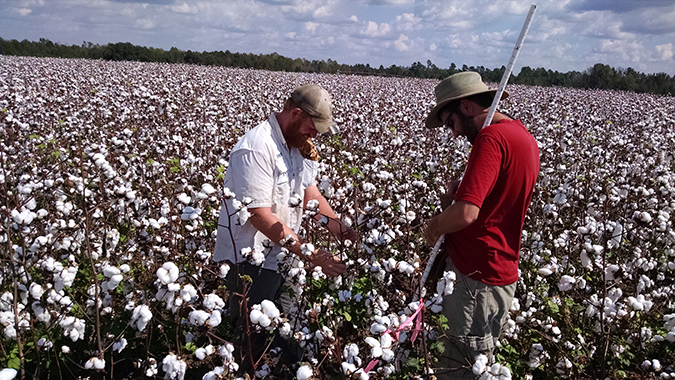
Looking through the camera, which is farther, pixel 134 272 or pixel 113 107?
pixel 113 107

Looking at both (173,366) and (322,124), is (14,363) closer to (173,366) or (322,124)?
(173,366)

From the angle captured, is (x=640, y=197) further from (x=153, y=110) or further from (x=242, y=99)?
(x=242, y=99)

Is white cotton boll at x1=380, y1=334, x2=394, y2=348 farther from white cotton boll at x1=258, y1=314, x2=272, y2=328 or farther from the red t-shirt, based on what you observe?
the red t-shirt

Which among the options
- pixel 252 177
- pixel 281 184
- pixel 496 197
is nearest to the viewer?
pixel 496 197

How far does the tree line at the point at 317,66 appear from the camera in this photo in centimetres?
3947

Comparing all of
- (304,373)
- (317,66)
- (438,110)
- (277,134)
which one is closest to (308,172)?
(277,134)

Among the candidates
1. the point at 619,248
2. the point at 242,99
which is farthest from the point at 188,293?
the point at 242,99

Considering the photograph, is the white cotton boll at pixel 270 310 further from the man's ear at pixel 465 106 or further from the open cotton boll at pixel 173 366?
the man's ear at pixel 465 106

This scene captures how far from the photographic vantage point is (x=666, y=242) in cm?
579

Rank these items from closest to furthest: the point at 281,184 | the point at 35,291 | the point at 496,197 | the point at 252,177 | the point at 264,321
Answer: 1. the point at 264,321
2. the point at 35,291
3. the point at 496,197
4. the point at 252,177
5. the point at 281,184

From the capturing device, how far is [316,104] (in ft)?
8.75

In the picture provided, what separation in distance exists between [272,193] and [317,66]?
164 ft

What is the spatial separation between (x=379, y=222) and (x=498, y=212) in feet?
3.20

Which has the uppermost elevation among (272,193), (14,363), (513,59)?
(513,59)
